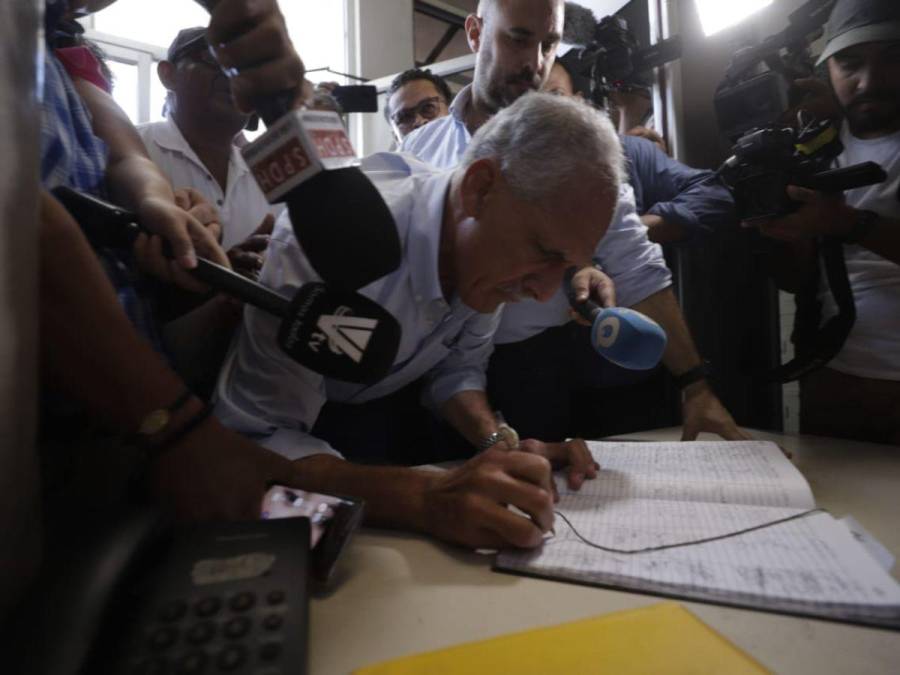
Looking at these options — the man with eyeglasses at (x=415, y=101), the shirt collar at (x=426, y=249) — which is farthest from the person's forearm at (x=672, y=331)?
the man with eyeglasses at (x=415, y=101)

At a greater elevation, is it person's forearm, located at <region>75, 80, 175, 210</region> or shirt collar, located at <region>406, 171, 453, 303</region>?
person's forearm, located at <region>75, 80, 175, 210</region>

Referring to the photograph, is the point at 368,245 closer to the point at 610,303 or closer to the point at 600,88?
the point at 610,303

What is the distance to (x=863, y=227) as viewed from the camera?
98 centimetres

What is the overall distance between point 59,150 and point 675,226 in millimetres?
1173

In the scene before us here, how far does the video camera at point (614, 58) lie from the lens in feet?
4.56

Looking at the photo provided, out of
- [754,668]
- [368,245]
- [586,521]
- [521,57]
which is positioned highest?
[521,57]

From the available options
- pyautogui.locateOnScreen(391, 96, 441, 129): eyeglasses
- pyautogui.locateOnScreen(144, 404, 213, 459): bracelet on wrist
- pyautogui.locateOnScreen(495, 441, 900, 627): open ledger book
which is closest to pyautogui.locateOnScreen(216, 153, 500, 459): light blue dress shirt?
pyautogui.locateOnScreen(144, 404, 213, 459): bracelet on wrist

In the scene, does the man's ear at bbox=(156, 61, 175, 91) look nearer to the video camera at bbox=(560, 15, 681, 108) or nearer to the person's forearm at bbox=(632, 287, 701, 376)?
the video camera at bbox=(560, 15, 681, 108)

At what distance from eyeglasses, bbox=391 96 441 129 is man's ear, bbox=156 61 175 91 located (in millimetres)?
939

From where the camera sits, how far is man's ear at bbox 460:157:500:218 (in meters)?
0.86

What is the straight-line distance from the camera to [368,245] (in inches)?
21.1

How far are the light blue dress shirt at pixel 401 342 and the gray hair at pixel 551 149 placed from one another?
4.9 inches

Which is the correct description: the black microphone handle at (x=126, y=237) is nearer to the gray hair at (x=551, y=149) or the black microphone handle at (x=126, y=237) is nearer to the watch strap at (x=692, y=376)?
the gray hair at (x=551, y=149)

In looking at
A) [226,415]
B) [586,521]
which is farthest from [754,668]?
[226,415]
